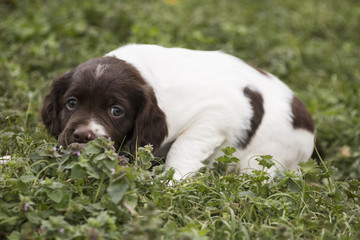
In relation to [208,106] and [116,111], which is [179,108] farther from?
[116,111]

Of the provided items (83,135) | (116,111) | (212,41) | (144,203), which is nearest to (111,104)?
(116,111)

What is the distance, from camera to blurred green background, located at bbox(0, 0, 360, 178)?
630 centimetres

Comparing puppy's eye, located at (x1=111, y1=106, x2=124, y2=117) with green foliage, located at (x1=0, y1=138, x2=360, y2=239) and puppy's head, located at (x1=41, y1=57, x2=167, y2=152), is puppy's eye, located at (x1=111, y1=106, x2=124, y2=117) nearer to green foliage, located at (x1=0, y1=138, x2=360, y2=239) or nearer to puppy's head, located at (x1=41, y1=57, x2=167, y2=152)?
puppy's head, located at (x1=41, y1=57, x2=167, y2=152)

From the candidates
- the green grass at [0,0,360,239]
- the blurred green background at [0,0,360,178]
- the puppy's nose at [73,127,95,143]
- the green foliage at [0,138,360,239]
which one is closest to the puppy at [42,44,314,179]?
the puppy's nose at [73,127,95,143]

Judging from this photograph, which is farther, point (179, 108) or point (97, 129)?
point (179, 108)

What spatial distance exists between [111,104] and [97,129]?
0.31 m

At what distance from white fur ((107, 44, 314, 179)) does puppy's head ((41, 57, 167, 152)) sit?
0.65ft

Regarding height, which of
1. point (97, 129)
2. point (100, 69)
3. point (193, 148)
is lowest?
point (193, 148)

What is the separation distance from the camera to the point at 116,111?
14.3 ft

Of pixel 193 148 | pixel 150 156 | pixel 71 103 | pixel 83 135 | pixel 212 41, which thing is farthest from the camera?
pixel 212 41

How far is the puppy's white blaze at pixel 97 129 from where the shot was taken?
13.3ft

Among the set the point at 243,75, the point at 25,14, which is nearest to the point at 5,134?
the point at 243,75

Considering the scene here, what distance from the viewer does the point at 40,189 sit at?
320 centimetres

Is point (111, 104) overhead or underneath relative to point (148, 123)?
overhead
